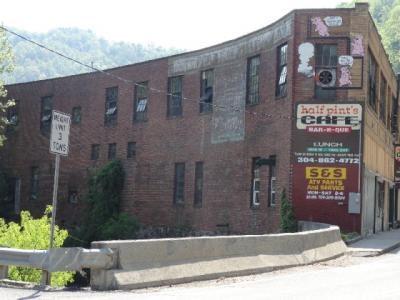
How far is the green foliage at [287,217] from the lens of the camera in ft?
77.9

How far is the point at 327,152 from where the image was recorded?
23938 millimetres

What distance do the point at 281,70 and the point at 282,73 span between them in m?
0.18

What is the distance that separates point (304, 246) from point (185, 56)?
1850 cm

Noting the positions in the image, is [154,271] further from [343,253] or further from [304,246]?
[343,253]

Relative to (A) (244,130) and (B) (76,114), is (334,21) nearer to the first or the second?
(A) (244,130)

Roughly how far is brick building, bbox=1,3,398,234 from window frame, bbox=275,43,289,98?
0.05 m

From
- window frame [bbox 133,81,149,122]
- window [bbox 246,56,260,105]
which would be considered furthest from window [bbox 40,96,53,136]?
window [bbox 246,56,260,105]

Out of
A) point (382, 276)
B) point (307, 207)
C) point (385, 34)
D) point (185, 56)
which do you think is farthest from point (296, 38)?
point (385, 34)

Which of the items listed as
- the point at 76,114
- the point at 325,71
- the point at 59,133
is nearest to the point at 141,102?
the point at 76,114

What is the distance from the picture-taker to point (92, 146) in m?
38.2

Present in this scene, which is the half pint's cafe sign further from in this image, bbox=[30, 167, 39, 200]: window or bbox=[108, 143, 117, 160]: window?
bbox=[30, 167, 39, 200]: window

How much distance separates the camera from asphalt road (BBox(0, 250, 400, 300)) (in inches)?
391

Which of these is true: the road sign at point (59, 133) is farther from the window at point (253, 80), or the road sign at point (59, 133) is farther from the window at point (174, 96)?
the window at point (174, 96)

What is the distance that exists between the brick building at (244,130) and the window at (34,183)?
0.28 ft
